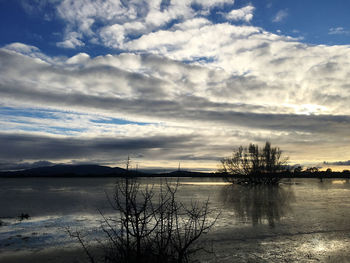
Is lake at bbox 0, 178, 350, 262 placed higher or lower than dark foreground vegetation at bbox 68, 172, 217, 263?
lower

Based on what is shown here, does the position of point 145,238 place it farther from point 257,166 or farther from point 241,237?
point 257,166

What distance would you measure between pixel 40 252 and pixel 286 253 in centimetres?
761

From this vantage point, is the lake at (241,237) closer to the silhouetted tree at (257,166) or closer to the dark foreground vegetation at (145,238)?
the dark foreground vegetation at (145,238)

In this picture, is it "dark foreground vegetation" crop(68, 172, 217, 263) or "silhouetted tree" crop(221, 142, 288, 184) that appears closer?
"dark foreground vegetation" crop(68, 172, 217, 263)

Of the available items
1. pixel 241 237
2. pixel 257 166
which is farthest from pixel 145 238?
pixel 257 166

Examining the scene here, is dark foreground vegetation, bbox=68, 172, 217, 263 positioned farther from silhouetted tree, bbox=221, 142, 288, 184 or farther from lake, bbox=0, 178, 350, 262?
silhouetted tree, bbox=221, 142, 288, 184

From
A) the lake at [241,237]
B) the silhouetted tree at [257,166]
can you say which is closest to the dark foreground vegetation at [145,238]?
the lake at [241,237]

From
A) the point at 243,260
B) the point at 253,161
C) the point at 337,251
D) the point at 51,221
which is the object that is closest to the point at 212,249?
the point at 243,260

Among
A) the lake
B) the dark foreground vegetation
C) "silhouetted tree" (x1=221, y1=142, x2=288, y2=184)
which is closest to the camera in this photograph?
the dark foreground vegetation

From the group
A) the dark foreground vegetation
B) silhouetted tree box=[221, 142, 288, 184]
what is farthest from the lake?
silhouetted tree box=[221, 142, 288, 184]

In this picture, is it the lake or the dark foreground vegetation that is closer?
the dark foreground vegetation

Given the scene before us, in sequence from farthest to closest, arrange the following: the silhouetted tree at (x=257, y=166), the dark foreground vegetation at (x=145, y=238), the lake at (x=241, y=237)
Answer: the silhouetted tree at (x=257, y=166), the lake at (x=241, y=237), the dark foreground vegetation at (x=145, y=238)

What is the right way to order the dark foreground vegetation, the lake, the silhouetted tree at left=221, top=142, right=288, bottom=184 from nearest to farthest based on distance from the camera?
1. the dark foreground vegetation
2. the lake
3. the silhouetted tree at left=221, top=142, right=288, bottom=184

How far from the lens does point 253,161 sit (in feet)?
213
